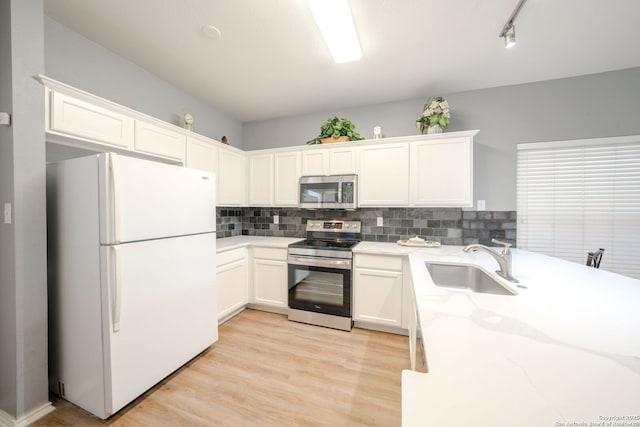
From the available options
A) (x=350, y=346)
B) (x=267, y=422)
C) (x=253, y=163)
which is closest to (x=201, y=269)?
(x=267, y=422)

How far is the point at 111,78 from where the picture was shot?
2020 mm

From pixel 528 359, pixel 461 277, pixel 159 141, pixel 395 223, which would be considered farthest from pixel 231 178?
pixel 528 359

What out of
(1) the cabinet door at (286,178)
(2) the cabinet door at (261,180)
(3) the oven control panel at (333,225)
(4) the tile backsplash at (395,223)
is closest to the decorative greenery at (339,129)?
(1) the cabinet door at (286,178)

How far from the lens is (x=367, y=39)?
1806 mm

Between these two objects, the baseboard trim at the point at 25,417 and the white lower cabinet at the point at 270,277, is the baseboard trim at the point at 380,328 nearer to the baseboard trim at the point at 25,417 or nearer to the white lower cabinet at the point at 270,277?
the white lower cabinet at the point at 270,277

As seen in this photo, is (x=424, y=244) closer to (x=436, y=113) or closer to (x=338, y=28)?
(x=436, y=113)

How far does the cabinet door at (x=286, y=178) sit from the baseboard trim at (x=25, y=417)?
93.7 inches

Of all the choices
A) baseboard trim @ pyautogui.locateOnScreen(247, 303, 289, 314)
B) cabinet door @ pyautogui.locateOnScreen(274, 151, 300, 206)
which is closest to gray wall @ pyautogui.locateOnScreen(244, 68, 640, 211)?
cabinet door @ pyautogui.locateOnScreen(274, 151, 300, 206)

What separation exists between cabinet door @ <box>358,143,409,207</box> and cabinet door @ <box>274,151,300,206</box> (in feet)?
2.68

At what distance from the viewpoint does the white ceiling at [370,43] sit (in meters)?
1.54

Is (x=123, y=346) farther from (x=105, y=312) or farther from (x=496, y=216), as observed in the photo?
(x=496, y=216)

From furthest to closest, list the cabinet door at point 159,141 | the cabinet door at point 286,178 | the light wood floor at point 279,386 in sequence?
the cabinet door at point 286,178 < the cabinet door at point 159,141 < the light wood floor at point 279,386

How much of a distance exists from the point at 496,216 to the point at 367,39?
2.21 m

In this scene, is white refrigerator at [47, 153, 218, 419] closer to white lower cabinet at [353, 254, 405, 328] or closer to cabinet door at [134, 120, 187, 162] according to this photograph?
cabinet door at [134, 120, 187, 162]
